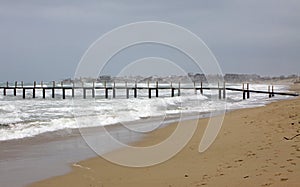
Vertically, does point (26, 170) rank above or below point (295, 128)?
below

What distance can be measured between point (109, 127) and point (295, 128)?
29.5 feet

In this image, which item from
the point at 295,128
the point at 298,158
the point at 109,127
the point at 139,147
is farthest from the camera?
the point at 109,127

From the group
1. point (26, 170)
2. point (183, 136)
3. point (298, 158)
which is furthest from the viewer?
point (183, 136)

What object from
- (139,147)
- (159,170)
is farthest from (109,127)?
(159,170)

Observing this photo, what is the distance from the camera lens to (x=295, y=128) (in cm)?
1032

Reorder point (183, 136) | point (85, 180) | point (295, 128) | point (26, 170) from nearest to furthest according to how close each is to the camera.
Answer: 1. point (85, 180)
2. point (26, 170)
3. point (295, 128)
4. point (183, 136)

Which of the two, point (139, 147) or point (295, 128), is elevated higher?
point (295, 128)

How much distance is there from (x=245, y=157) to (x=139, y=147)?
14.1 feet

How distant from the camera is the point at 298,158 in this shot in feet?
22.1

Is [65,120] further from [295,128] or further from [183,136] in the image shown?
[295,128]

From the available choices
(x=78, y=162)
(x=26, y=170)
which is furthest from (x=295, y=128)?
(x=26, y=170)

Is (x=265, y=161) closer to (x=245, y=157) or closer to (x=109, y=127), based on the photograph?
(x=245, y=157)

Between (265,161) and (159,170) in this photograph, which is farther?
(159,170)

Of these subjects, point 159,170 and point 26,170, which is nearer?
point 159,170
